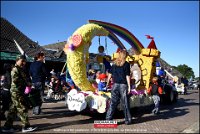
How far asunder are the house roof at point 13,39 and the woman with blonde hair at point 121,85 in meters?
14.6

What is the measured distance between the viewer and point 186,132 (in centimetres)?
627

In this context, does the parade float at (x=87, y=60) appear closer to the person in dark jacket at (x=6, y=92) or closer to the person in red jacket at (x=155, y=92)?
the person in red jacket at (x=155, y=92)

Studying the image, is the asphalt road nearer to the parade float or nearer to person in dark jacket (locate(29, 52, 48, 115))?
person in dark jacket (locate(29, 52, 48, 115))

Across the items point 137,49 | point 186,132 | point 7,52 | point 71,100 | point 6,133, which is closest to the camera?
point 6,133

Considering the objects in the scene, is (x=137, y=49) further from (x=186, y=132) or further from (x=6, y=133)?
(x=6, y=133)

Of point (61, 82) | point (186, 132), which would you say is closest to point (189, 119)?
point (186, 132)

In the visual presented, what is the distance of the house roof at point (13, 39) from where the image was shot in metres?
20.8

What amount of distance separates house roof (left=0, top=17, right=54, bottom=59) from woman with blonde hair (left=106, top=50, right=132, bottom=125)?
14638mm

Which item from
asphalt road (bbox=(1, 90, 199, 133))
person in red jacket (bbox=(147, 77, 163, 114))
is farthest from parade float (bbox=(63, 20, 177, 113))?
asphalt road (bbox=(1, 90, 199, 133))

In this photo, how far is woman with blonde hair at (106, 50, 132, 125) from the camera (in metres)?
7.00

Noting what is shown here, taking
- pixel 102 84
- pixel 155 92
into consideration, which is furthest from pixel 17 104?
pixel 155 92

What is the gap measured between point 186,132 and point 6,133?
4.15 m

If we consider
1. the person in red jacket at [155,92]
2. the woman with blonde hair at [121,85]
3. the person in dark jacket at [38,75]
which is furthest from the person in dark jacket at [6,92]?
the person in red jacket at [155,92]

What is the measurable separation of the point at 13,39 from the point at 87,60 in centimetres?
1581
